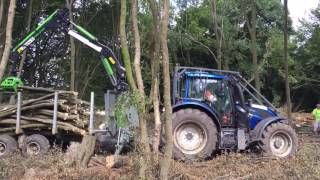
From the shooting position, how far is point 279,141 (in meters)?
14.1

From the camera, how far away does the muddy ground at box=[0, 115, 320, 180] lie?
34.2 feet

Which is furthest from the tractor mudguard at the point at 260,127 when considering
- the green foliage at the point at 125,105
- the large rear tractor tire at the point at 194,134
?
the green foliage at the point at 125,105

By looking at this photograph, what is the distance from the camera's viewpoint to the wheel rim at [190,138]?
13.5 meters

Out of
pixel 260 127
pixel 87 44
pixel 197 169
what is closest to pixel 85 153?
pixel 197 169

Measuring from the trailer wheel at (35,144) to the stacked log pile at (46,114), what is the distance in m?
0.36

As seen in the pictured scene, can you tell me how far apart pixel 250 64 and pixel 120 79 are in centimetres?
2078

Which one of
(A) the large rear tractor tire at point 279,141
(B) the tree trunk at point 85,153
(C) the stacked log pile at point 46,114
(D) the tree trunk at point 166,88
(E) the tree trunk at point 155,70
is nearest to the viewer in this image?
(D) the tree trunk at point 166,88

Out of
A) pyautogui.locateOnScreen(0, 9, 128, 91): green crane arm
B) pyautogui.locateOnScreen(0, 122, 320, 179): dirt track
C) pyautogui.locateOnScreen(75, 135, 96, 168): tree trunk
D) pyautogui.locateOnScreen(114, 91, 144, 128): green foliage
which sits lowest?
pyautogui.locateOnScreen(0, 122, 320, 179): dirt track

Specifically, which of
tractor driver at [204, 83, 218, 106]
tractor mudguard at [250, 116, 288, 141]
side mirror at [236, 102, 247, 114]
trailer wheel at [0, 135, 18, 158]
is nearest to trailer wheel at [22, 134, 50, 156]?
trailer wheel at [0, 135, 18, 158]

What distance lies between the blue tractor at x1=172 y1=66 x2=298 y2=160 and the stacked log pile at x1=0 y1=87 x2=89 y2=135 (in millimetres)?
2938

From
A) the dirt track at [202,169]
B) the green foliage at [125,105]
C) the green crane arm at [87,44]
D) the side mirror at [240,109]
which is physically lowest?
the dirt track at [202,169]

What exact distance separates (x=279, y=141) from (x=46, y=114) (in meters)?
6.31

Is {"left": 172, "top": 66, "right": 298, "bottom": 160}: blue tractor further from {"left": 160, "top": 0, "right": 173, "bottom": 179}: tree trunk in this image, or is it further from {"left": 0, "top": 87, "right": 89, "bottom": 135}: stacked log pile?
{"left": 160, "top": 0, "right": 173, "bottom": 179}: tree trunk

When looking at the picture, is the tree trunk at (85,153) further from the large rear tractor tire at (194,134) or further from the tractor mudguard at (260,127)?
the tractor mudguard at (260,127)
